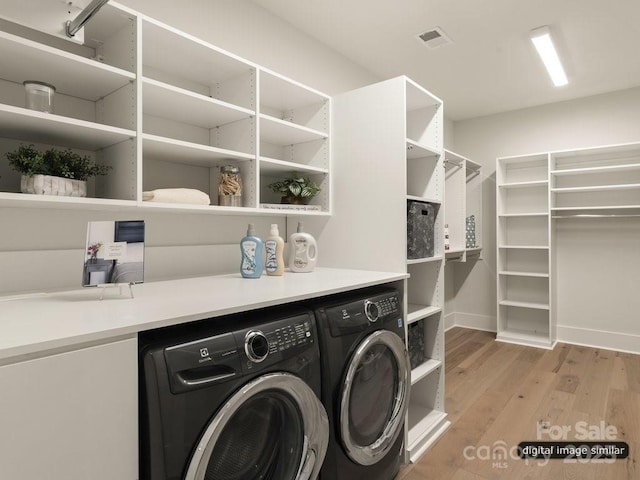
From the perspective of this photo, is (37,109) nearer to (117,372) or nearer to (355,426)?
(117,372)

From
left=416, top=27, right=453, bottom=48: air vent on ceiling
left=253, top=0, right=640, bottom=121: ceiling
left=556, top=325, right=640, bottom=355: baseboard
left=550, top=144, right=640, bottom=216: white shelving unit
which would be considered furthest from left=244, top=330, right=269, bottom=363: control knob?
left=556, top=325, right=640, bottom=355: baseboard

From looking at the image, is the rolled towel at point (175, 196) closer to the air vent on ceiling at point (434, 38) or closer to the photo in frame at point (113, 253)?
the photo in frame at point (113, 253)

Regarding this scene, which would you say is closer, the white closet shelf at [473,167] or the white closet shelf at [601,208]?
the white closet shelf at [601,208]

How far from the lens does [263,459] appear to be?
1272 mm

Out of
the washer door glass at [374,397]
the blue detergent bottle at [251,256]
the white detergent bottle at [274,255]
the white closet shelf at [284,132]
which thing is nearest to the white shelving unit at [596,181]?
the white closet shelf at [284,132]

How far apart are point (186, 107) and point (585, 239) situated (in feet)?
13.3

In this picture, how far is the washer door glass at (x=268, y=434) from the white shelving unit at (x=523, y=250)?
11.0 ft

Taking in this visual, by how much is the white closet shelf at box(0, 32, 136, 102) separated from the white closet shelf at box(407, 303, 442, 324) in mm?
1751

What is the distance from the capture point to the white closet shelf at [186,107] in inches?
61.4

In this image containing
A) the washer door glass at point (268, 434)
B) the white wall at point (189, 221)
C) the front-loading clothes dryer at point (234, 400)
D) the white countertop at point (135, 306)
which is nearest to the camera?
the white countertop at point (135, 306)

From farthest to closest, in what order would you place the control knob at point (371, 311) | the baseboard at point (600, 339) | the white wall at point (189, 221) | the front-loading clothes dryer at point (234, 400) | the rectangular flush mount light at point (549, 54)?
the baseboard at point (600, 339) < the rectangular flush mount light at point (549, 54) < the control knob at point (371, 311) < the white wall at point (189, 221) < the front-loading clothes dryer at point (234, 400)

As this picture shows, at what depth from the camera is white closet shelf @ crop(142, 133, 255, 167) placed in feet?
5.07

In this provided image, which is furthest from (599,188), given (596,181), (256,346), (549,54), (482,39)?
(256,346)

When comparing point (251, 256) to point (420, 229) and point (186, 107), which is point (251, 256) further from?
point (420, 229)
